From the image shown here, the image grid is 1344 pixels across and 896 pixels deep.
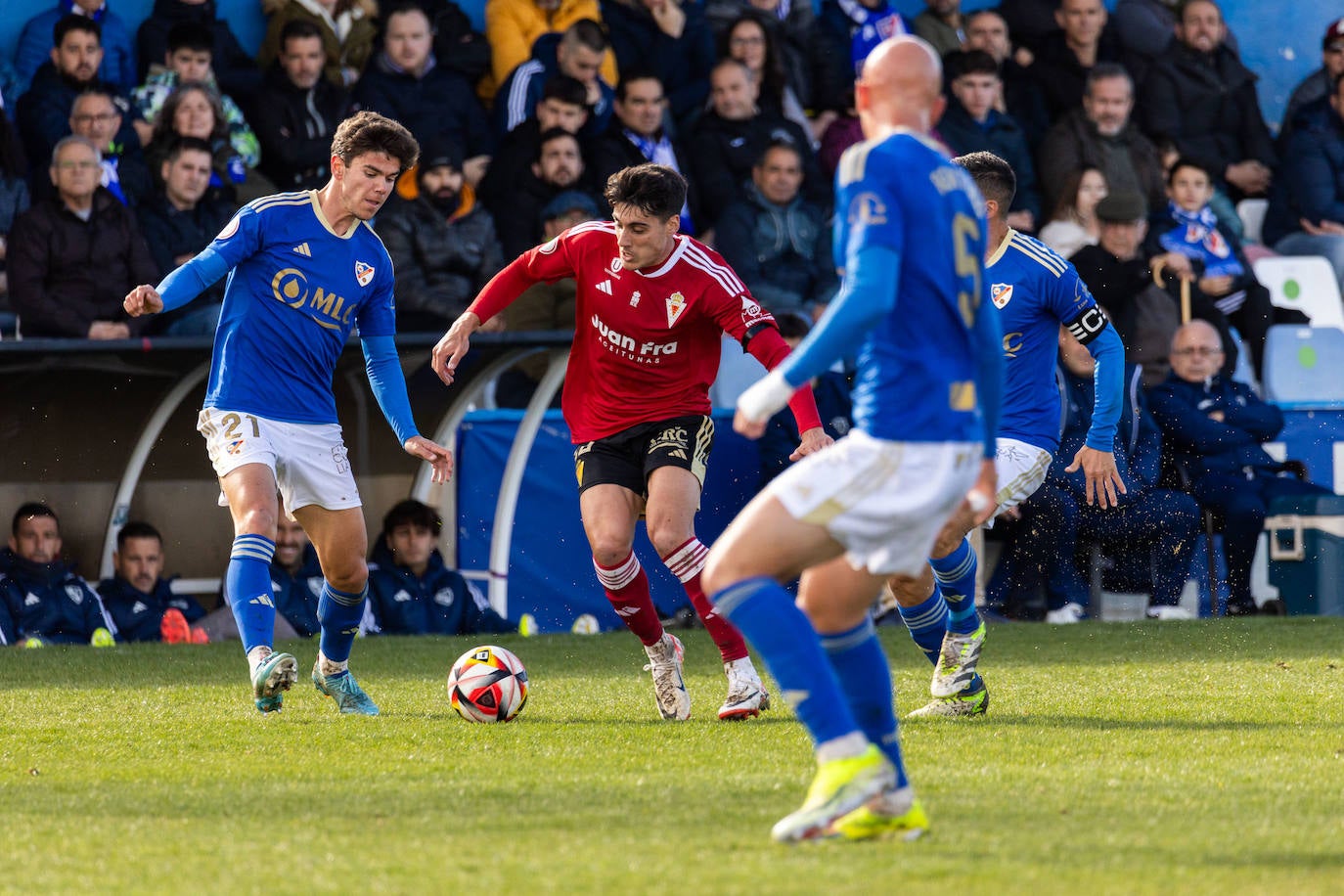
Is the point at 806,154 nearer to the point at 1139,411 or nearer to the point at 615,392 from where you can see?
the point at 1139,411

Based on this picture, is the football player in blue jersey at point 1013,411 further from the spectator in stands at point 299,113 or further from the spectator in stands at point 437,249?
the spectator in stands at point 299,113

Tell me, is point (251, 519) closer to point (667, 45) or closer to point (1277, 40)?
point (667, 45)

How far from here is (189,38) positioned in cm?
1230

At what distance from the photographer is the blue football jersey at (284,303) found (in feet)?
23.6

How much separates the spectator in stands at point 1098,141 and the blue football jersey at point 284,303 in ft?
28.6

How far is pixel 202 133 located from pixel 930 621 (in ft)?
22.5

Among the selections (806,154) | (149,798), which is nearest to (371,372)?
(149,798)

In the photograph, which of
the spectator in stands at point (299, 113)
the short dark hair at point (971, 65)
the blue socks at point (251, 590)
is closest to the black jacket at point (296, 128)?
the spectator in stands at point (299, 113)

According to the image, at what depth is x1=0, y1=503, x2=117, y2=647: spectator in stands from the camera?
1070 centimetres

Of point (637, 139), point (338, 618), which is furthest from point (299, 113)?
point (338, 618)

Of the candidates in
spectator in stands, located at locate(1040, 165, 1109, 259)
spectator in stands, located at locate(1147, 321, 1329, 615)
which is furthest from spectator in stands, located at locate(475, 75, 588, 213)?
spectator in stands, located at locate(1147, 321, 1329, 615)

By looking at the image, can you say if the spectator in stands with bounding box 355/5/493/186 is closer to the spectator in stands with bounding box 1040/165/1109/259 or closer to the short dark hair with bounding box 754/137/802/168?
the short dark hair with bounding box 754/137/802/168

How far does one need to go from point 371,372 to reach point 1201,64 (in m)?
11.0

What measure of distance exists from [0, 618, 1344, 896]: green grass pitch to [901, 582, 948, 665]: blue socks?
380mm
